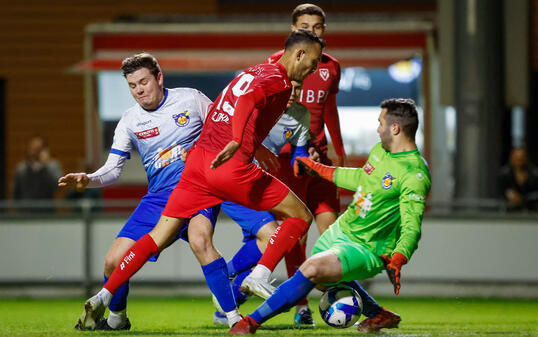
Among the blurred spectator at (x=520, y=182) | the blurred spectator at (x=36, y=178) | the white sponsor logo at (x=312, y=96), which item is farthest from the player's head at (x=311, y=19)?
the blurred spectator at (x=36, y=178)

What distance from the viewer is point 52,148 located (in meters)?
20.0

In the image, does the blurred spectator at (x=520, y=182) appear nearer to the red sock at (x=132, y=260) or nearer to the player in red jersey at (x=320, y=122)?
the player in red jersey at (x=320, y=122)

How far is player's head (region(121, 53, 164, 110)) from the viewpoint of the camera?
7.16 m

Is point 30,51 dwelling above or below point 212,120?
above

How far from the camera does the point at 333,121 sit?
8.02 meters

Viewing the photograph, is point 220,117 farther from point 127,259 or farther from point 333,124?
point 333,124

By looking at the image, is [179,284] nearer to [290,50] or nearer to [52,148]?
[290,50]

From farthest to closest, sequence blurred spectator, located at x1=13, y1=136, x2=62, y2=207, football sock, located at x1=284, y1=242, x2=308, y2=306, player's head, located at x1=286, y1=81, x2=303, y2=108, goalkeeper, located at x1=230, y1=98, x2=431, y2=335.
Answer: blurred spectator, located at x1=13, y1=136, x2=62, y2=207 < football sock, located at x1=284, y1=242, x2=308, y2=306 < player's head, located at x1=286, y1=81, x2=303, y2=108 < goalkeeper, located at x1=230, y1=98, x2=431, y2=335

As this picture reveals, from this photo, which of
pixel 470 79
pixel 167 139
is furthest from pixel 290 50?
pixel 470 79

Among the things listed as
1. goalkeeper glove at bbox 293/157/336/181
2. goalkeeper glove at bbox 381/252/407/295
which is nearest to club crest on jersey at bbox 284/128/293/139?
goalkeeper glove at bbox 293/157/336/181

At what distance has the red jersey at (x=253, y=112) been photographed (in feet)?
21.1

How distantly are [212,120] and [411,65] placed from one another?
9546 mm

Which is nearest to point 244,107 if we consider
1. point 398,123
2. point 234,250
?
point 398,123

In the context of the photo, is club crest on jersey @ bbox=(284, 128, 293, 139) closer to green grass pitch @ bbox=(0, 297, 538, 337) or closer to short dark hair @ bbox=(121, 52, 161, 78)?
short dark hair @ bbox=(121, 52, 161, 78)
